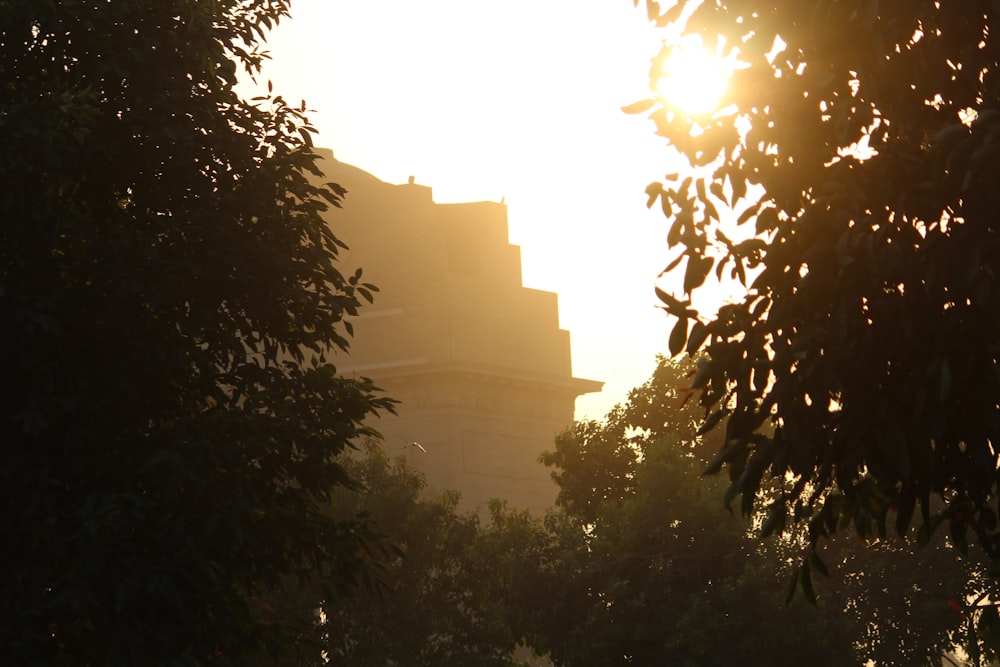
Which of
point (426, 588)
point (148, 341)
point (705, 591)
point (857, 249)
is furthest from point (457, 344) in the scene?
point (857, 249)

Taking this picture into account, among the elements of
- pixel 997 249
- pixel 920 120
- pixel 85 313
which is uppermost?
pixel 920 120

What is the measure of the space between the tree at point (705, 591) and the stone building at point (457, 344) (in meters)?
27.9

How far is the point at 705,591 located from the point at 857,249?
3473cm

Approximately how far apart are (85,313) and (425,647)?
29068mm

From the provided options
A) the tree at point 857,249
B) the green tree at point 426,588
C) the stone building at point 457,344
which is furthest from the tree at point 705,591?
the tree at point 857,249

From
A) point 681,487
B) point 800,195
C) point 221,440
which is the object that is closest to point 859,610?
point 681,487

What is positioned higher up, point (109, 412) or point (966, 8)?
point (966, 8)

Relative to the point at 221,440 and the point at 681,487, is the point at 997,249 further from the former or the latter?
the point at 681,487

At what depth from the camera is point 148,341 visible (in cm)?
1631

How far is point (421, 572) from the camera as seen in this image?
4434 cm

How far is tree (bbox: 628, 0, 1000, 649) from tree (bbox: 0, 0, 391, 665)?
7.21 metres

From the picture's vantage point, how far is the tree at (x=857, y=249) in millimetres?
9586

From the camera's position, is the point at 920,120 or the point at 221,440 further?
the point at 221,440

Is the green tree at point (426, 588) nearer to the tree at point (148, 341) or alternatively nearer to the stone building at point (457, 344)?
the tree at point (148, 341)
